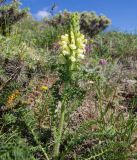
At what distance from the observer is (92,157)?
412cm

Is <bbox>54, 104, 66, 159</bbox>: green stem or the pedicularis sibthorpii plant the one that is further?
<bbox>54, 104, 66, 159</bbox>: green stem

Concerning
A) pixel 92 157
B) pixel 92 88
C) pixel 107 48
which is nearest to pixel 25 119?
pixel 92 157

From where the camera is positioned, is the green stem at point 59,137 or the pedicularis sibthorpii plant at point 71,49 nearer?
the pedicularis sibthorpii plant at point 71,49

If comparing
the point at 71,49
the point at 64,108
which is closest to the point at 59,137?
the point at 64,108

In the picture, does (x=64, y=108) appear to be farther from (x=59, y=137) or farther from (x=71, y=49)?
(x=71, y=49)

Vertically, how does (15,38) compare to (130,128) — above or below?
above

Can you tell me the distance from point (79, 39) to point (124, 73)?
11.2ft

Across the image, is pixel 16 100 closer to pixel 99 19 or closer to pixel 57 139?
pixel 57 139

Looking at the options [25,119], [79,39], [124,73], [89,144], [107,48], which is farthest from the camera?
[107,48]

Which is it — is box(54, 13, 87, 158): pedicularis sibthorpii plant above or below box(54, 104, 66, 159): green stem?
above

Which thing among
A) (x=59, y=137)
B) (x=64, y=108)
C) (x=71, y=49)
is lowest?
(x=59, y=137)

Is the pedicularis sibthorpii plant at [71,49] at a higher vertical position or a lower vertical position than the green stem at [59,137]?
higher

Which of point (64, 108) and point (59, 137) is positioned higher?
point (64, 108)

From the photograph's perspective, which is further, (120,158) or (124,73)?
(124,73)
